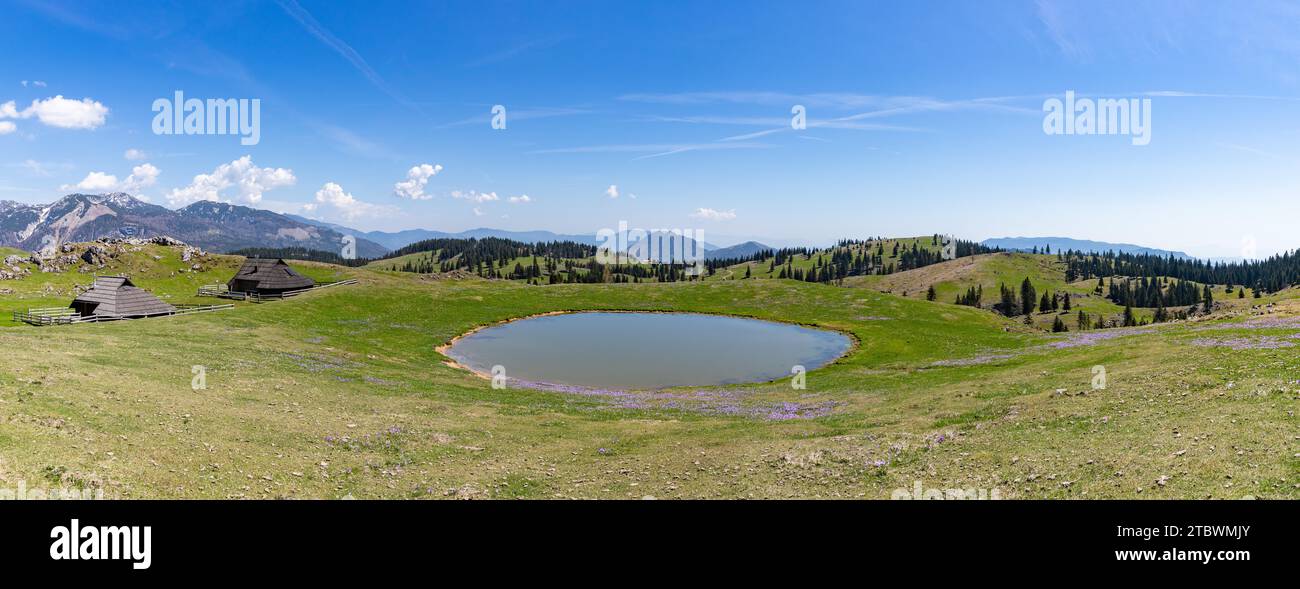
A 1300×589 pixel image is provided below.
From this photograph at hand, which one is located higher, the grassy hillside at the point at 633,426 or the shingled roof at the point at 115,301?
the shingled roof at the point at 115,301

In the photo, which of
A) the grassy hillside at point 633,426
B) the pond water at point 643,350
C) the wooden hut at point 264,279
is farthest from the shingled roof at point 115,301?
the wooden hut at point 264,279

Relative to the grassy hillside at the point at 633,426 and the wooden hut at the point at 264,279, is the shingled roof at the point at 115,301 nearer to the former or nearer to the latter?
the grassy hillside at the point at 633,426

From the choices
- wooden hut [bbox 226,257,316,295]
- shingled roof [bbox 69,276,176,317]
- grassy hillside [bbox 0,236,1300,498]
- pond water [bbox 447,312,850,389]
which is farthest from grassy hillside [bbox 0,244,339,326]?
grassy hillside [bbox 0,236,1300,498]

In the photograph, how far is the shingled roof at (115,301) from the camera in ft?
159

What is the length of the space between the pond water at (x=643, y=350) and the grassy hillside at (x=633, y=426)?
752 cm

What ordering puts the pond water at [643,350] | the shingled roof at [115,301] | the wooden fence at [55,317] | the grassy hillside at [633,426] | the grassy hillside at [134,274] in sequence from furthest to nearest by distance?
the grassy hillside at [134,274]
the pond water at [643,350]
the shingled roof at [115,301]
the wooden fence at [55,317]
the grassy hillside at [633,426]

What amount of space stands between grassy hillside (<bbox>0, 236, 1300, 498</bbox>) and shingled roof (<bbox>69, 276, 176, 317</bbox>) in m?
10.4

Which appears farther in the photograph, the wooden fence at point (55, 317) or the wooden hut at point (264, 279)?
the wooden hut at point (264, 279)

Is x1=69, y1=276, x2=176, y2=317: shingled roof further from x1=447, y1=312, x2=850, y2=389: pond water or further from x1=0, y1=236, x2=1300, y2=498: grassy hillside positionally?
x1=447, y1=312, x2=850, y2=389: pond water

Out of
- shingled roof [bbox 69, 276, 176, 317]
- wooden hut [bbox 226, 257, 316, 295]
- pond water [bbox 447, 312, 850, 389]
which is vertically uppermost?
wooden hut [bbox 226, 257, 316, 295]

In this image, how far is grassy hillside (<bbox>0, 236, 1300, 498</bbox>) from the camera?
47.5 feet
